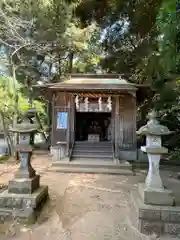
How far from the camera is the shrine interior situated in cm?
1419

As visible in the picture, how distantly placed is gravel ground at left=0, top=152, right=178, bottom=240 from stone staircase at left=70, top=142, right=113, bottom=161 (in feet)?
8.11

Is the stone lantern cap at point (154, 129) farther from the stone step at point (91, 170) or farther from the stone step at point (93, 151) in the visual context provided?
the stone step at point (93, 151)

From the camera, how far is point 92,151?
10.5m

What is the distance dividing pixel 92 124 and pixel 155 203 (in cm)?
1064

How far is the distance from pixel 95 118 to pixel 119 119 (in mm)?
4454

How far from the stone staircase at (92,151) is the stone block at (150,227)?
239 inches

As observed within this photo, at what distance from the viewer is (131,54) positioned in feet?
45.8

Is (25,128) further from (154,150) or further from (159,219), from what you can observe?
(159,219)

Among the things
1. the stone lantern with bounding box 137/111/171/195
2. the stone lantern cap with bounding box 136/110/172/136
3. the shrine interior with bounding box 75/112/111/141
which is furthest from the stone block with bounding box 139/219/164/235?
the shrine interior with bounding box 75/112/111/141

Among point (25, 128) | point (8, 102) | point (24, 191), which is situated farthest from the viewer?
point (8, 102)

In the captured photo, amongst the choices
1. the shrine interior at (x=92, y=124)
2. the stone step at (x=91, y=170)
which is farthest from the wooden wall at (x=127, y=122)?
the shrine interior at (x=92, y=124)

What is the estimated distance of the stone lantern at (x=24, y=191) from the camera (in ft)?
14.7

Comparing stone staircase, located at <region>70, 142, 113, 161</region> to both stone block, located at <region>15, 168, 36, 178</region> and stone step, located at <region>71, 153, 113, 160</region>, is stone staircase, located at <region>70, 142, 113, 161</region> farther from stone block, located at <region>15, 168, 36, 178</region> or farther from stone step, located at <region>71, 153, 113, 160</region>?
stone block, located at <region>15, 168, 36, 178</region>

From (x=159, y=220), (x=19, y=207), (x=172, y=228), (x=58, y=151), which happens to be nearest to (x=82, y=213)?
(x=19, y=207)
